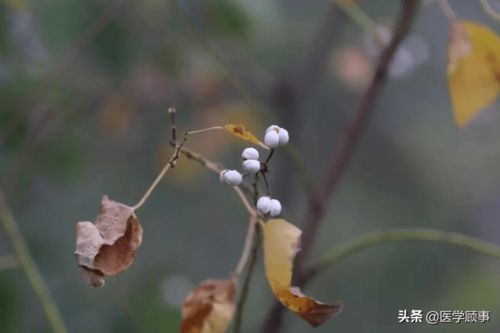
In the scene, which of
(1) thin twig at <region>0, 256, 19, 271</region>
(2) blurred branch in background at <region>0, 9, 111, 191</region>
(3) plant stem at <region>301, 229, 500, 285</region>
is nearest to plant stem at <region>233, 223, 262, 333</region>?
(3) plant stem at <region>301, 229, 500, 285</region>

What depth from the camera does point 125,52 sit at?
A: 1.43m

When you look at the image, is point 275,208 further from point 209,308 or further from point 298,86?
point 298,86

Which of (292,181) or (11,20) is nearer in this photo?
(11,20)

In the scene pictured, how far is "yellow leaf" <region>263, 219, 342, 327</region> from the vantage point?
0.63 m

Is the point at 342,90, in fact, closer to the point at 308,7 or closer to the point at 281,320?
the point at 308,7

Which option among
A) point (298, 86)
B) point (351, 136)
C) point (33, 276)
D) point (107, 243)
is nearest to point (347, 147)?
point (351, 136)

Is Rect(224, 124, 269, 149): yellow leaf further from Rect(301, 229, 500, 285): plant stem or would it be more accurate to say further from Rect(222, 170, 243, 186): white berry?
Rect(301, 229, 500, 285): plant stem

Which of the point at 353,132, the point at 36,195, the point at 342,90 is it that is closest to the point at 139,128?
the point at 36,195

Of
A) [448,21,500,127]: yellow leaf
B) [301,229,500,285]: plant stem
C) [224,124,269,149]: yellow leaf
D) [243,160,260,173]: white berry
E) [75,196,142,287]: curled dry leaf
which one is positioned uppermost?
[448,21,500,127]: yellow leaf

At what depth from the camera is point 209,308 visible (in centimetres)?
69

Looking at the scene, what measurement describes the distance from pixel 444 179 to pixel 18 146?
45.1 inches

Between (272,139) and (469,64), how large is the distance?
0.83 ft

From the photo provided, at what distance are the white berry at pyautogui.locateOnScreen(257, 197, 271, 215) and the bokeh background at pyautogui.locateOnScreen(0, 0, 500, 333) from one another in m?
0.30

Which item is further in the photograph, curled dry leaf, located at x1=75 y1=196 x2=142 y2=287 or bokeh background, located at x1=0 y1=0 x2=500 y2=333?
bokeh background, located at x1=0 y1=0 x2=500 y2=333
